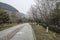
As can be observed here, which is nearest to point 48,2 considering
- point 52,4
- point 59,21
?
point 52,4

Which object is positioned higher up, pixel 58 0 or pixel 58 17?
pixel 58 0

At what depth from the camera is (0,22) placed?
71938mm

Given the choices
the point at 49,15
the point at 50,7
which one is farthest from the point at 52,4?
the point at 49,15

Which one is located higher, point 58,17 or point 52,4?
point 52,4

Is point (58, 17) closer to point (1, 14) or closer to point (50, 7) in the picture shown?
point (50, 7)

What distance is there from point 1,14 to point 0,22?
21.4ft

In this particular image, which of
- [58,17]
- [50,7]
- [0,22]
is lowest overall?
[0,22]

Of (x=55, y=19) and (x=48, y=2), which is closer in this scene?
(x=48, y=2)

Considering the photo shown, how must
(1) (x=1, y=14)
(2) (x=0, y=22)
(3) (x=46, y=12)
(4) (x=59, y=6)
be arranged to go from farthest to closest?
(1) (x=1, y=14) < (2) (x=0, y=22) < (4) (x=59, y=6) < (3) (x=46, y=12)

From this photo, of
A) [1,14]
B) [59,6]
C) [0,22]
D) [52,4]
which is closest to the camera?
[52,4]

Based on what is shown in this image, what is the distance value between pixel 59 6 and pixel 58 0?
7375 mm

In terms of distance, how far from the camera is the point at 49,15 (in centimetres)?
4744

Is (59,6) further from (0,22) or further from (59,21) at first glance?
(0,22)

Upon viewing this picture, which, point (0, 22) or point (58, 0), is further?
point (0, 22)
